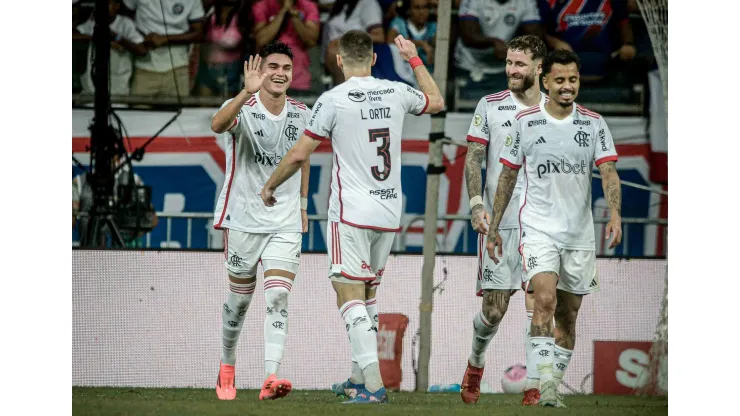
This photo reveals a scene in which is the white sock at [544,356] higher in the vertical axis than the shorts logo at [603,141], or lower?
lower

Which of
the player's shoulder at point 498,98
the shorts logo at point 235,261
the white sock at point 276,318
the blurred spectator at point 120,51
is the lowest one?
the white sock at point 276,318

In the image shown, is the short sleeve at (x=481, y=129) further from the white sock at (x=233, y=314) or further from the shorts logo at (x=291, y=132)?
the white sock at (x=233, y=314)

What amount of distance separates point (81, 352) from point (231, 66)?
2338 millimetres

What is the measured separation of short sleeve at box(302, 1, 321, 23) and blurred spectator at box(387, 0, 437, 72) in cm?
54

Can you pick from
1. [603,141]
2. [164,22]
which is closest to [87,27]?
[164,22]

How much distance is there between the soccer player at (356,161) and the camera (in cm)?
689

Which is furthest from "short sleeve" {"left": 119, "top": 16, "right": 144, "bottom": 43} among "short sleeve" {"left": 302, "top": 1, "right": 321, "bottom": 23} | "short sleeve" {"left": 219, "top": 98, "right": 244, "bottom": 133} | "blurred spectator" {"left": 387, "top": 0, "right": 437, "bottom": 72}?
"short sleeve" {"left": 219, "top": 98, "right": 244, "bottom": 133}

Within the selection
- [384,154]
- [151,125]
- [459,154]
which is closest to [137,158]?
[151,125]

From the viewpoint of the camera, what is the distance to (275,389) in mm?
7043

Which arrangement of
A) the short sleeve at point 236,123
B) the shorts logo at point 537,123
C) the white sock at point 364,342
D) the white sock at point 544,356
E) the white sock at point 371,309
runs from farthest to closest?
the short sleeve at point 236,123
the white sock at point 371,309
the shorts logo at point 537,123
the white sock at point 544,356
the white sock at point 364,342

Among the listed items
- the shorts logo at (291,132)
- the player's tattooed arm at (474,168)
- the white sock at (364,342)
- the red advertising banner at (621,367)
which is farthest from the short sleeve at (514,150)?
the red advertising banner at (621,367)

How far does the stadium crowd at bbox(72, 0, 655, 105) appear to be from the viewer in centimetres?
1000

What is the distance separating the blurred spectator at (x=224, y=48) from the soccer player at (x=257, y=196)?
239 centimetres
